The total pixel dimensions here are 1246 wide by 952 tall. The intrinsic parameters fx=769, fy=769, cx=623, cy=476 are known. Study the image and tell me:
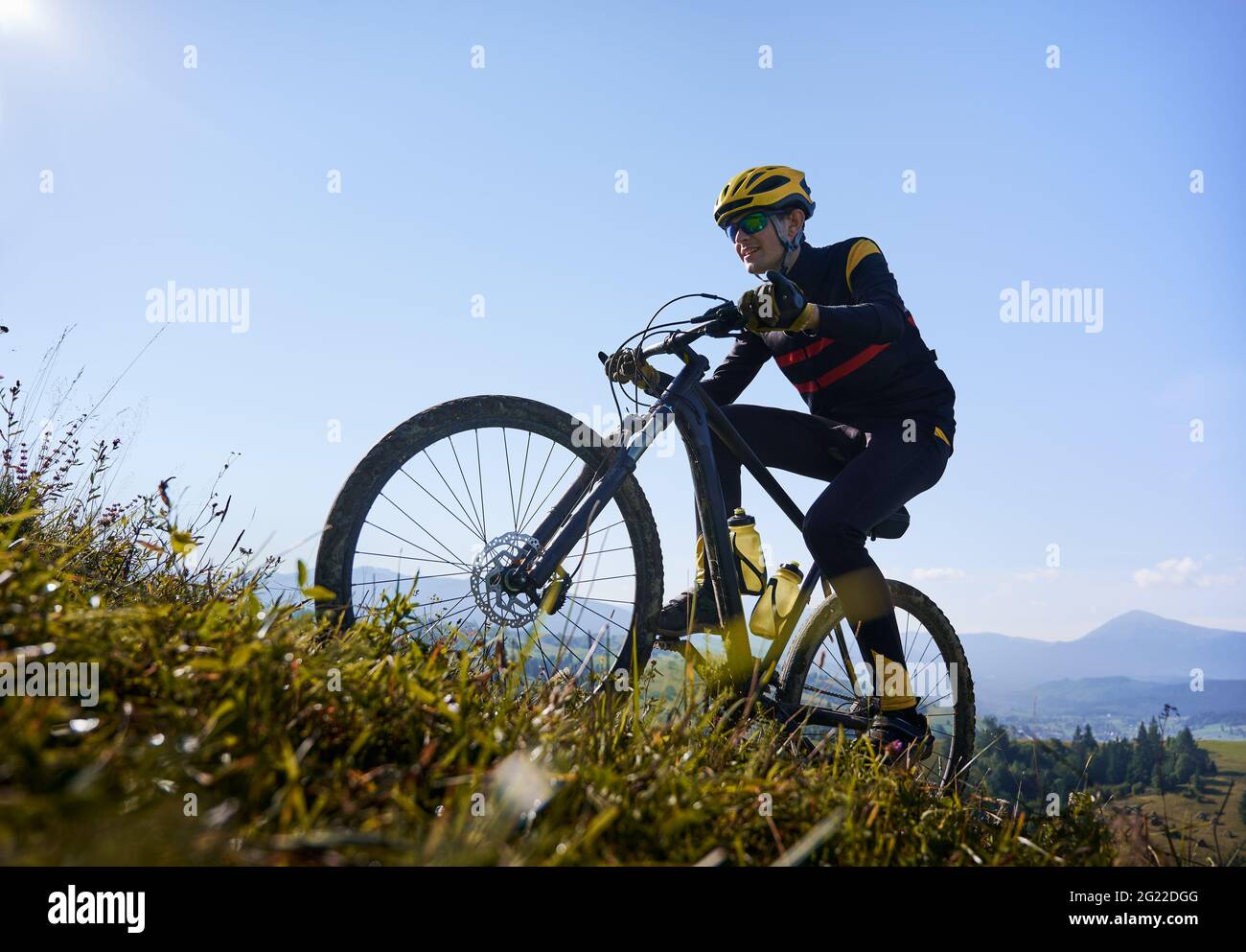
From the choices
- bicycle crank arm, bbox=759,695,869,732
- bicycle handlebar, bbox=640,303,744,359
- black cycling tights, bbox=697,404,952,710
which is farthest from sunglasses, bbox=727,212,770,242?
bicycle crank arm, bbox=759,695,869,732

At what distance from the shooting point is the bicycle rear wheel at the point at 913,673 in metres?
4.26

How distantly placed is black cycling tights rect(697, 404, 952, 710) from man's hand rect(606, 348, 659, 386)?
486 millimetres

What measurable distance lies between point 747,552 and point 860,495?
665 mm

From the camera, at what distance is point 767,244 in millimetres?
4434

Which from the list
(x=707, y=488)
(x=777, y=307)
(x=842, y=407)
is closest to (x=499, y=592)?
(x=707, y=488)

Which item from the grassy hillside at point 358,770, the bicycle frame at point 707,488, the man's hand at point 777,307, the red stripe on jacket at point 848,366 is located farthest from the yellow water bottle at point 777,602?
the grassy hillside at point 358,770

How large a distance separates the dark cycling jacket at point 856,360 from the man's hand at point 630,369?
0.63 m

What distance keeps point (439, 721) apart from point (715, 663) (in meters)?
2.06

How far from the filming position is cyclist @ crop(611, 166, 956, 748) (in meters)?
3.96

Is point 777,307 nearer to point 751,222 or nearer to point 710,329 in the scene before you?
point 710,329

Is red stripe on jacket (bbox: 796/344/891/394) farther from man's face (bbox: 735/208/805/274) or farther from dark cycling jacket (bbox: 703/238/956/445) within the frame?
man's face (bbox: 735/208/805/274)
